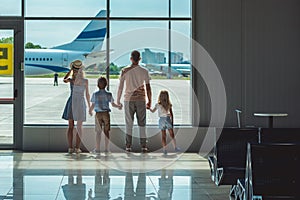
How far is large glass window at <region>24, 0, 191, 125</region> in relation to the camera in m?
11.0

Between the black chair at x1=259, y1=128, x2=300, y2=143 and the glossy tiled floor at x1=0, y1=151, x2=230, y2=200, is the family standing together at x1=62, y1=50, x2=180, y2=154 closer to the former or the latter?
the glossy tiled floor at x1=0, y1=151, x2=230, y2=200

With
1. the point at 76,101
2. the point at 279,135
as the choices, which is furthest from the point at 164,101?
the point at 279,135

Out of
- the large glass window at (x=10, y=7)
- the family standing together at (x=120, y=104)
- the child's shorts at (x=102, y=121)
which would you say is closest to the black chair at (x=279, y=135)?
the family standing together at (x=120, y=104)

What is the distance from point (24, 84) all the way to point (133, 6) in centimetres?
250

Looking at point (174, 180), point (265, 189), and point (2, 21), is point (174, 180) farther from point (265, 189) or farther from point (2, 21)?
point (2, 21)

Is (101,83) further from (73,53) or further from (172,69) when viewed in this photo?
(172,69)

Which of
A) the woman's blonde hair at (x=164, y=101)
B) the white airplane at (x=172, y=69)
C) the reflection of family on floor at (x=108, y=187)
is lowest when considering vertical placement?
the reflection of family on floor at (x=108, y=187)

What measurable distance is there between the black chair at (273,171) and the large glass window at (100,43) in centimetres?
605

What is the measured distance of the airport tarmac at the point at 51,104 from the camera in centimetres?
1088

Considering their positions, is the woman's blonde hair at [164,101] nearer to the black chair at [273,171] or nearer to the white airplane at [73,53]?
the white airplane at [73,53]

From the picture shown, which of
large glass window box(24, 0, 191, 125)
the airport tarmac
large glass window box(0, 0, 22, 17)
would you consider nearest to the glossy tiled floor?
the airport tarmac

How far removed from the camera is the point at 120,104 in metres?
10.8

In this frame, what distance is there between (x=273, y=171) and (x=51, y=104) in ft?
22.2

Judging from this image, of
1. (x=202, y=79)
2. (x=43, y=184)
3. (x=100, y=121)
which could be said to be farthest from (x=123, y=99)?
(x=43, y=184)
